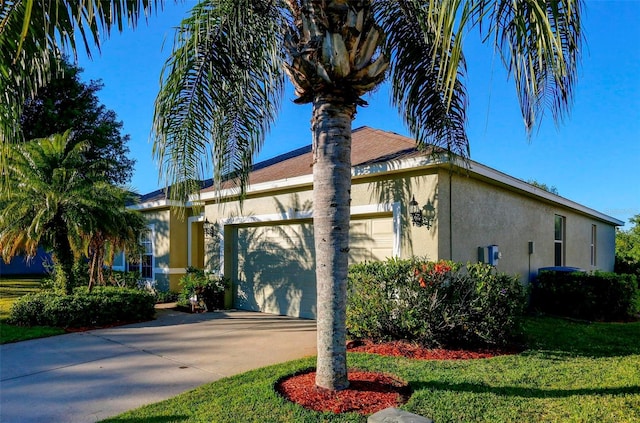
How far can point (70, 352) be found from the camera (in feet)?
23.8

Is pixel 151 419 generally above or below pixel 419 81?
below

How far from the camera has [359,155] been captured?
33.4 ft

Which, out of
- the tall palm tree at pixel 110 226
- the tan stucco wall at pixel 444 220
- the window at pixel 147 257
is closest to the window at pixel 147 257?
the window at pixel 147 257

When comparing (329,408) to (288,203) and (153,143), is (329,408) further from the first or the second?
(288,203)

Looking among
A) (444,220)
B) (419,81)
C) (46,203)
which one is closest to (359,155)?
(444,220)

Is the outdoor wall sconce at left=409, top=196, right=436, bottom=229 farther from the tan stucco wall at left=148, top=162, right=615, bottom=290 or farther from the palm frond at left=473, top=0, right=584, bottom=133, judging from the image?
the palm frond at left=473, top=0, right=584, bottom=133

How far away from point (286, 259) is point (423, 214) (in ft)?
13.3

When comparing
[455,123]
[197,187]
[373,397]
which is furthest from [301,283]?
[373,397]

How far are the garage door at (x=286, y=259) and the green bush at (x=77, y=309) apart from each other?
2836 millimetres

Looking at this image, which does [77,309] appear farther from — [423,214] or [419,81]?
[419,81]

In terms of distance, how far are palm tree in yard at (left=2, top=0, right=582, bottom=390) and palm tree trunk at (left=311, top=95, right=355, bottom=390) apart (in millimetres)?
12

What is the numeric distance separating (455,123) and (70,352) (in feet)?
25.7

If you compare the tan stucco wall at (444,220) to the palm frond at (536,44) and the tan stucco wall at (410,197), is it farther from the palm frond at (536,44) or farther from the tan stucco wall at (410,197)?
the palm frond at (536,44)

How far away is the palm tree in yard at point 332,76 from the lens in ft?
11.3
